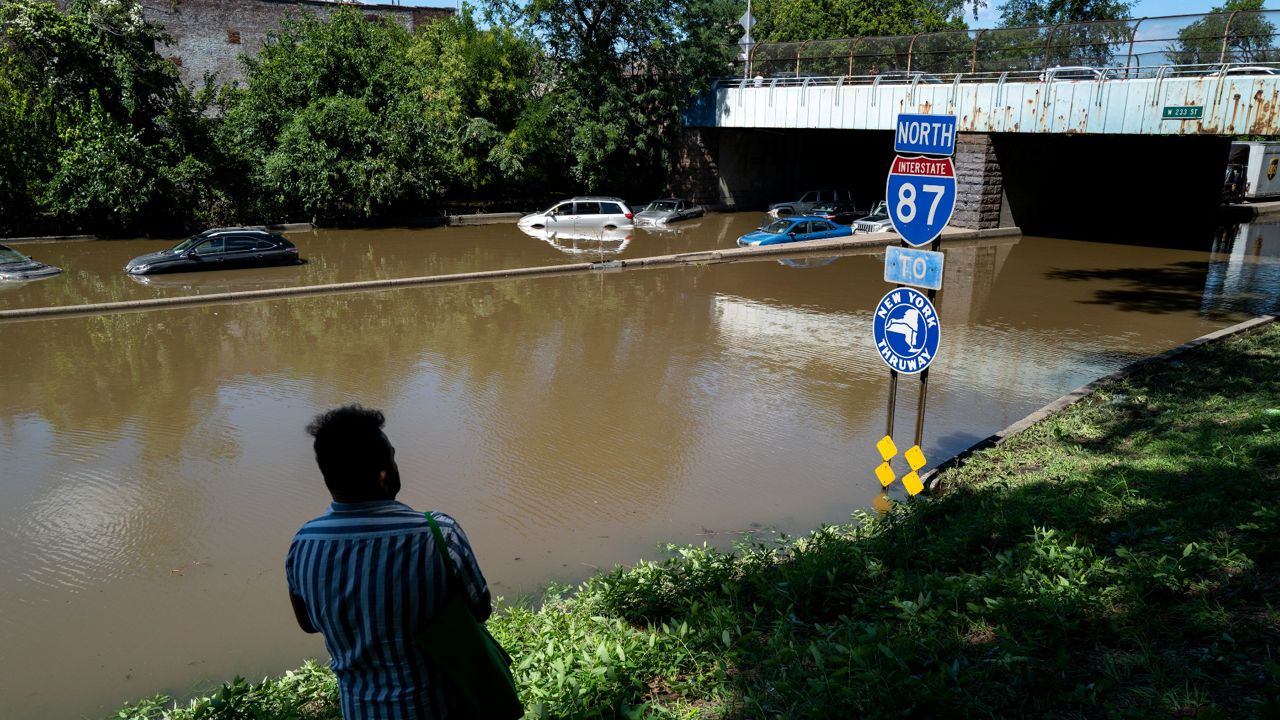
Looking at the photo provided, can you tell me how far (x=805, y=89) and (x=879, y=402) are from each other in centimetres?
2523

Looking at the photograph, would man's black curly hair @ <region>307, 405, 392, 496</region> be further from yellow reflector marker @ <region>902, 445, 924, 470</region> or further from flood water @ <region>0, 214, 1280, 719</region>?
yellow reflector marker @ <region>902, 445, 924, 470</region>

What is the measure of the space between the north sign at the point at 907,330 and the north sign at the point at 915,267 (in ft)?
0.41

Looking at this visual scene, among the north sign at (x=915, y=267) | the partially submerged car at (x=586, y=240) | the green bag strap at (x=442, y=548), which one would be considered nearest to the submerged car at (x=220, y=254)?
the partially submerged car at (x=586, y=240)

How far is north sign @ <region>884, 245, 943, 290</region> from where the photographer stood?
825 centimetres

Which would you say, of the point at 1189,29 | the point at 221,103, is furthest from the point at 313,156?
the point at 1189,29

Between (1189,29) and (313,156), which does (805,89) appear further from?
(313,156)

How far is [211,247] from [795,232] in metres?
17.2

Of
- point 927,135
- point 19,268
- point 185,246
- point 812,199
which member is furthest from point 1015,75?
point 19,268

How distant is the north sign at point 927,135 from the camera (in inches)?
317

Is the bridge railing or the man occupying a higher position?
the bridge railing

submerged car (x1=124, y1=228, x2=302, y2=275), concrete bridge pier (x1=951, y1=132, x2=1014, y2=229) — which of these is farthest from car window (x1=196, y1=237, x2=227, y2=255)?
concrete bridge pier (x1=951, y1=132, x2=1014, y2=229)

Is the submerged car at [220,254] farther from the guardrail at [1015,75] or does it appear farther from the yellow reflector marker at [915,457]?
the guardrail at [1015,75]

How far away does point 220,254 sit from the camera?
76.9 ft

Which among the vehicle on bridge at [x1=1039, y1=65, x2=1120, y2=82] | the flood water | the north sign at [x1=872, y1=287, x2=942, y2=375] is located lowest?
the flood water
